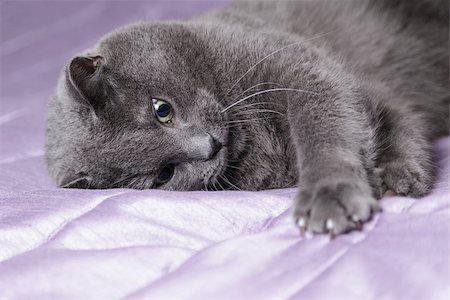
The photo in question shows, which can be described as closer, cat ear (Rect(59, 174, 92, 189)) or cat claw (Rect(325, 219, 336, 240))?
cat claw (Rect(325, 219, 336, 240))

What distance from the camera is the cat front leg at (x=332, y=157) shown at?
1015 mm

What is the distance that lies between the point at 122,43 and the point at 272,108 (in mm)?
383

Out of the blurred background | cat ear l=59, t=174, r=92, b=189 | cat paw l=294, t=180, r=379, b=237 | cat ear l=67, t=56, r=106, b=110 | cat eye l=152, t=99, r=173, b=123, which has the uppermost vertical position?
cat ear l=67, t=56, r=106, b=110

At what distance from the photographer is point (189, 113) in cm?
132

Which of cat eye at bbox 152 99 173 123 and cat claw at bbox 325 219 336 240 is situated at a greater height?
cat eye at bbox 152 99 173 123

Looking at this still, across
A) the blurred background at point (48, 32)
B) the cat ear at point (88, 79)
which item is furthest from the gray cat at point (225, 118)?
the blurred background at point (48, 32)

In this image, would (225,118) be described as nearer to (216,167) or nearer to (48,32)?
(216,167)

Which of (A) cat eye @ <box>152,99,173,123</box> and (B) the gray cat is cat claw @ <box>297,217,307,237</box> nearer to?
(B) the gray cat

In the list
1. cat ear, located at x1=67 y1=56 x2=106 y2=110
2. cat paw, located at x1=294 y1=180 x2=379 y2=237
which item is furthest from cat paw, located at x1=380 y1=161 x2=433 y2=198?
cat ear, located at x1=67 y1=56 x2=106 y2=110

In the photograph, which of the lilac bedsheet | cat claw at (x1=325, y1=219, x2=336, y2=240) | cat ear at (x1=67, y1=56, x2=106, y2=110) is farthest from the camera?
cat ear at (x1=67, y1=56, x2=106, y2=110)

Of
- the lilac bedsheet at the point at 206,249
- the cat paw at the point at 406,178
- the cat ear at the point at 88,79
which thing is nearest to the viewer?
the lilac bedsheet at the point at 206,249

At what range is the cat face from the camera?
129 centimetres

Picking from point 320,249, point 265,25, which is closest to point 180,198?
point 320,249

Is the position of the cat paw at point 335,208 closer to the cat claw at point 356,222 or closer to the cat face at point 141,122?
the cat claw at point 356,222
